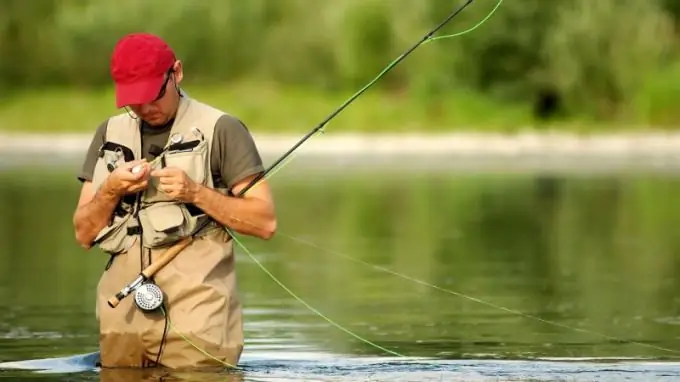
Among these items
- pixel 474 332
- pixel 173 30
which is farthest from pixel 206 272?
pixel 173 30

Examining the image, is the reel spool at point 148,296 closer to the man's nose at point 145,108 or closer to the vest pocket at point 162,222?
the vest pocket at point 162,222

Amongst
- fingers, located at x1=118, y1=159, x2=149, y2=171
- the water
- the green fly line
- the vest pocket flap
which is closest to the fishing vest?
the vest pocket flap

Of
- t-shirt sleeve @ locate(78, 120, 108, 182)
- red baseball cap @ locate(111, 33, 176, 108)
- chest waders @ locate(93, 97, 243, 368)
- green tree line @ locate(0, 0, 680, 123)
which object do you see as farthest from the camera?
green tree line @ locate(0, 0, 680, 123)

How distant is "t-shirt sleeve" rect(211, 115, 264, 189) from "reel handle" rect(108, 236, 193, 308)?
0.91ft

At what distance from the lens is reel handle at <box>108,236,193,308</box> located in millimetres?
6855

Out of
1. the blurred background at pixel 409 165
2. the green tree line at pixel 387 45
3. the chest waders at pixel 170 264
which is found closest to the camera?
the chest waders at pixel 170 264

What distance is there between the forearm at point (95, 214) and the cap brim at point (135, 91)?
0.30m

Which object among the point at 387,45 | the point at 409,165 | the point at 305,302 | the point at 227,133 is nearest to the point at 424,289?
the point at 305,302

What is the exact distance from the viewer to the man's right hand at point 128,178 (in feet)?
21.7

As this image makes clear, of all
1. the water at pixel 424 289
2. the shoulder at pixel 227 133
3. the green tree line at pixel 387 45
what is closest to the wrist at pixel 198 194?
the shoulder at pixel 227 133

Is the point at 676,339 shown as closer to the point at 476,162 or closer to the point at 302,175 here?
the point at 302,175

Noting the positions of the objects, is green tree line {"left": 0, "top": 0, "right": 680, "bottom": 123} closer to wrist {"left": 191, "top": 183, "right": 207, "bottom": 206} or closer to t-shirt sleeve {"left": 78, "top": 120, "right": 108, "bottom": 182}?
t-shirt sleeve {"left": 78, "top": 120, "right": 108, "bottom": 182}

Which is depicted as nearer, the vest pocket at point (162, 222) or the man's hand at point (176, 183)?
the man's hand at point (176, 183)

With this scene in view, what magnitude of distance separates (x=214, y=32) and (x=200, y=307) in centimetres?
3590
